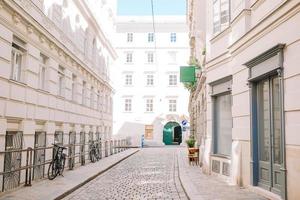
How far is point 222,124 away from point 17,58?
715 cm

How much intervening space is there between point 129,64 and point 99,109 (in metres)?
24.7

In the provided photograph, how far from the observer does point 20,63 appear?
12.6 m

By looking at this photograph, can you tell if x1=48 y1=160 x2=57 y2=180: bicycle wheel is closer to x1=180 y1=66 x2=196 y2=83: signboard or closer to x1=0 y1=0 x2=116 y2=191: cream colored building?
x1=0 y1=0 x2=116 y2=191: cream colored building

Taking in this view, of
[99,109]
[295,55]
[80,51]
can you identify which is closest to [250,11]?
[295,55]

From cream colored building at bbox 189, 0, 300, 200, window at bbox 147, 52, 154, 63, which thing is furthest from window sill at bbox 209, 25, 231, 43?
window at bbox 147, 52, 154, 63

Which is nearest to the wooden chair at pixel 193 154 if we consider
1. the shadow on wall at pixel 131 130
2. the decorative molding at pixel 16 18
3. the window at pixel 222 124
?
the window at pixel 222 124

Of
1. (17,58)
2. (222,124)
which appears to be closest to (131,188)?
(222,124)

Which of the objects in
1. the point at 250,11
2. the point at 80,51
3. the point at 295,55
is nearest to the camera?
the point at 295,55

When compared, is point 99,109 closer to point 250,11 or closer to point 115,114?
point 250,11

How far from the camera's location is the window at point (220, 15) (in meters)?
12.9

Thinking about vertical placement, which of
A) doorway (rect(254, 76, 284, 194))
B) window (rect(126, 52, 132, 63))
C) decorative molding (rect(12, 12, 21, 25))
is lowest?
doorway (rect(254, 76, 284, 194))

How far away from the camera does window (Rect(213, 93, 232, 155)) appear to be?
12811 millimetres

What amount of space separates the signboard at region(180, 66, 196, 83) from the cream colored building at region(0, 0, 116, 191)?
5416 mm

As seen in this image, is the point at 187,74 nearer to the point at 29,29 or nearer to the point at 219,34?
the point at 219,34
